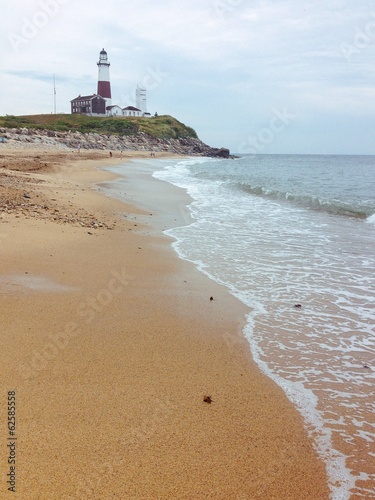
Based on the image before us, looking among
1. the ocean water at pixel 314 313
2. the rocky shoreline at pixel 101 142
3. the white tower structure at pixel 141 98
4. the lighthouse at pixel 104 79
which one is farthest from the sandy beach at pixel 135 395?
the white tower structure at pixel 141 98

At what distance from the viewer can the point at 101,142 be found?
69.5m

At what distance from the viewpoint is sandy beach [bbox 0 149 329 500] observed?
2346mm

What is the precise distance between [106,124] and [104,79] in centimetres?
1990

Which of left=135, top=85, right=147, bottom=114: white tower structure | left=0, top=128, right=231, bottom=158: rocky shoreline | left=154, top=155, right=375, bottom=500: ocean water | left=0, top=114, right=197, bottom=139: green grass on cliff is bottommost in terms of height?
left=154, top=155, right=375, bottom=500: ocean water

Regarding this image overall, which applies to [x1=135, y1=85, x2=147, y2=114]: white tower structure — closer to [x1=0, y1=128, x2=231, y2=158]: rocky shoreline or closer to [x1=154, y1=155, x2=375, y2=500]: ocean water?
[x1=0, y1=128, x2=231, y2=158]: rocky shoreline

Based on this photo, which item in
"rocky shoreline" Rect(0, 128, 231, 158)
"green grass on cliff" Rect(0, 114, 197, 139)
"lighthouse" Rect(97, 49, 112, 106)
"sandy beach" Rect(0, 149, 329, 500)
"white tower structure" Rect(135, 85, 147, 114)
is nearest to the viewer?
"sandy beach" Rect(0, 149, 329, 500)

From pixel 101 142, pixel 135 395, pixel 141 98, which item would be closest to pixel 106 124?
pixel 101 142

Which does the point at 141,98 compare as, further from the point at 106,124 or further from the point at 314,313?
the point at 314,313

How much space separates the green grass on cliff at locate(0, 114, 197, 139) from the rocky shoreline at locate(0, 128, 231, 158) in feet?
7.90

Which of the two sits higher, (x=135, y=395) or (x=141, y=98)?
(x=141, y=98)

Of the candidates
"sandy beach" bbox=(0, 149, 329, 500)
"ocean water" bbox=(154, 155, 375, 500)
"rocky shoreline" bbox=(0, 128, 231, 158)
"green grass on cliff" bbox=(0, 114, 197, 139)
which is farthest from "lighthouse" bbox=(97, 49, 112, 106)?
"sandy beach" bbox=(0, 149, 329, 500)

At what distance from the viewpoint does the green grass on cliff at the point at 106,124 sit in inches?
3072

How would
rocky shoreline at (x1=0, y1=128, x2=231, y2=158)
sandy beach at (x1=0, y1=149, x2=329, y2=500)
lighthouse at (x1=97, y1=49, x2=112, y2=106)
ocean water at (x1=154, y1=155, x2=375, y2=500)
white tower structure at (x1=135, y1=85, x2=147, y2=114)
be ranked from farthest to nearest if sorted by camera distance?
white tower structure at (x1=135, y1=85, x2=147, y2=114) → lighthouse at (x1=97, y1=49, x2=112, y2=106) → rocky shoreline at (x1=0, y1=128, x2=231, y2=158) → ocean water at (x1=154, y1=155, x2=375, y2=500) → sandy beach at (x1=0, y1=149, x2=329, y2=500)

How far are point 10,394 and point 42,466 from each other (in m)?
0.81
